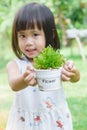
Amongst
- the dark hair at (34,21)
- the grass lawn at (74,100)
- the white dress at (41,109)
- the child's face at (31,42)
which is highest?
the dark hair at (34,21)

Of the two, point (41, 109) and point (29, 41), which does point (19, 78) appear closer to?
point (29, 41)

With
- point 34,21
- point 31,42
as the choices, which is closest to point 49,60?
point 31,42

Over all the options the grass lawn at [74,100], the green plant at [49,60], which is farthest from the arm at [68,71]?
the grass lawn at [74,100]

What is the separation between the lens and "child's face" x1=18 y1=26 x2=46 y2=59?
8.21ft

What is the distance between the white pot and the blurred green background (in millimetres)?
1656

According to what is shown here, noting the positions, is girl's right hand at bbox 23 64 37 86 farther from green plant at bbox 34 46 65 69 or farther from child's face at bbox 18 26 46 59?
child's face at bbox 18 26 46 59

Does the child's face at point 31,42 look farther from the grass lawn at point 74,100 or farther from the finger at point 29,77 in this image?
the grass lawn at point 74,100

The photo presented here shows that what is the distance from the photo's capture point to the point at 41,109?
8.67 ft

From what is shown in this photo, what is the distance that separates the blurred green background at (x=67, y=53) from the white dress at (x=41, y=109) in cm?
121

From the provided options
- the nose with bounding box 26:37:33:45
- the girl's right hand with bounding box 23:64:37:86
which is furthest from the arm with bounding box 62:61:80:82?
the nose with bounding box 26:37:33:45

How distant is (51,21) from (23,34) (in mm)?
210

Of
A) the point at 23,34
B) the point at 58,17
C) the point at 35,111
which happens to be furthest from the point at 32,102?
the point at 58,17

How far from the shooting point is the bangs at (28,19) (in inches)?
100

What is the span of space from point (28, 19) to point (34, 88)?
40 cm
